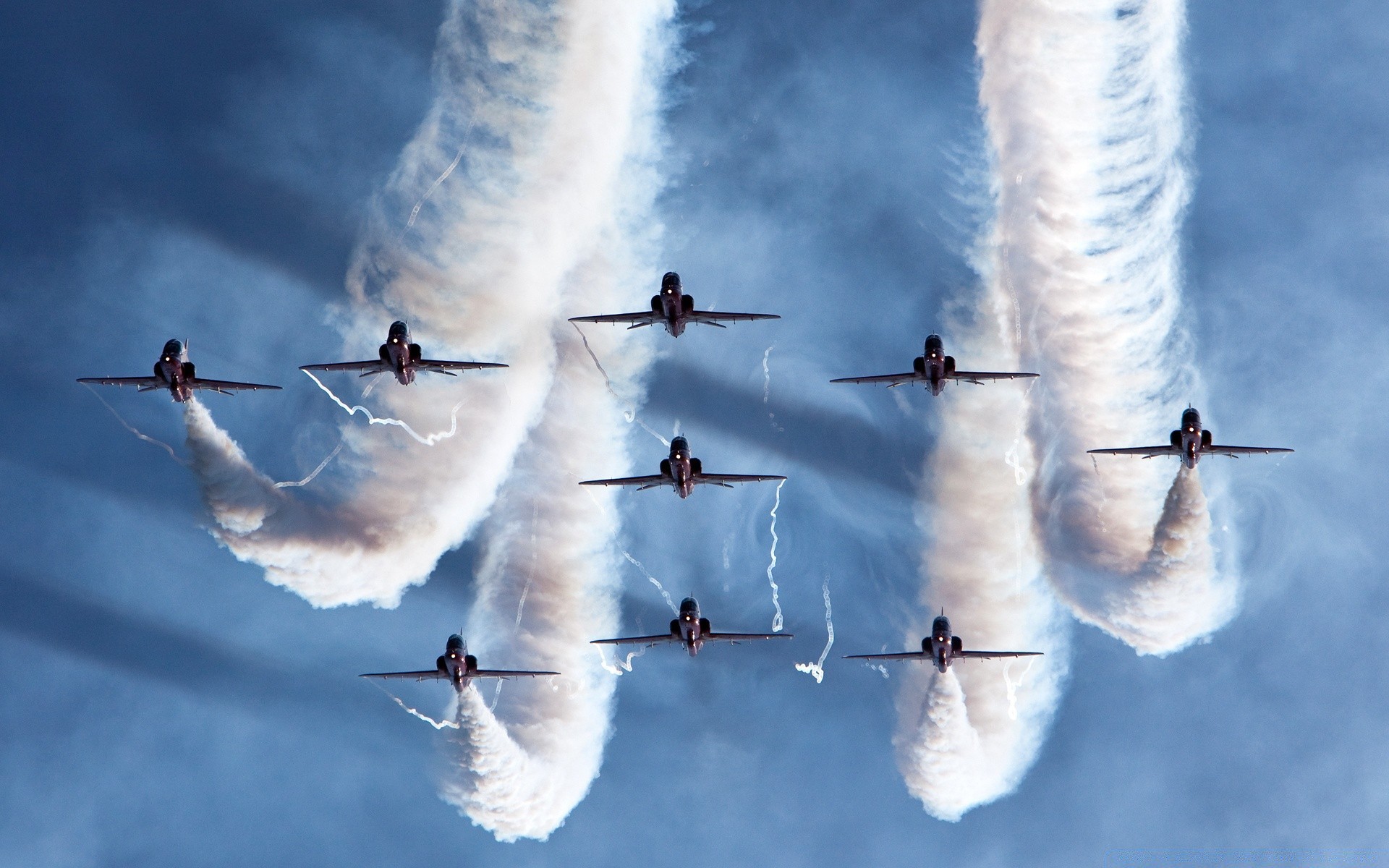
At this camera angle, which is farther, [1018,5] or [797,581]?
[797,581]

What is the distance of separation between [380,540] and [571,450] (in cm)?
1375

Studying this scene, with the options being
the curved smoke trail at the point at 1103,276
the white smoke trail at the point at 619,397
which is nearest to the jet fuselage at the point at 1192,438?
the curved smoke trail at the point at 1103,276

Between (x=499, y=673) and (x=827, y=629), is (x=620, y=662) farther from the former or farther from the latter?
(x=827, y=629)

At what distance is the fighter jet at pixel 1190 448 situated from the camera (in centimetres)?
7000

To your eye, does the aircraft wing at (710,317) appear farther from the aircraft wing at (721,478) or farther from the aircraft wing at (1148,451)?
the aircraft wing at (1148,451)

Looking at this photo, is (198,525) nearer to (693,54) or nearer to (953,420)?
(693,54)

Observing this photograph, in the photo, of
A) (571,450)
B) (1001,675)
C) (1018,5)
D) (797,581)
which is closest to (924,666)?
(1001,675)

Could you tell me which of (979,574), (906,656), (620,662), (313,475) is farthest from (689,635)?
(313,475)

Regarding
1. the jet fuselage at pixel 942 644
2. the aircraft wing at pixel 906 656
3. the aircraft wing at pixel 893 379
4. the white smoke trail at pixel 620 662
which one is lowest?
the white smoke trail at pixel 620 662

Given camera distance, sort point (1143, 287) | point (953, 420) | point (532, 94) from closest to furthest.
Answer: point (532, 94), point (1143, 287), point (953, 420)

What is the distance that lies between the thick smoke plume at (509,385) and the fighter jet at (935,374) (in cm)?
1714

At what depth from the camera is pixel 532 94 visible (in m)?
68.6

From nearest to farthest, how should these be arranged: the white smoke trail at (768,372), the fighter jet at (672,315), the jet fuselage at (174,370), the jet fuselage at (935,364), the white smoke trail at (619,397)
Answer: the fighter jet at (672,315)
the jet fuselage at (174,370)
the jet fuselage at (935,364)
the white smoke trail at (619,397)
the white smoke trail at (768,372)

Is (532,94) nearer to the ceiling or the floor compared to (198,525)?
nearer to the ceiling
